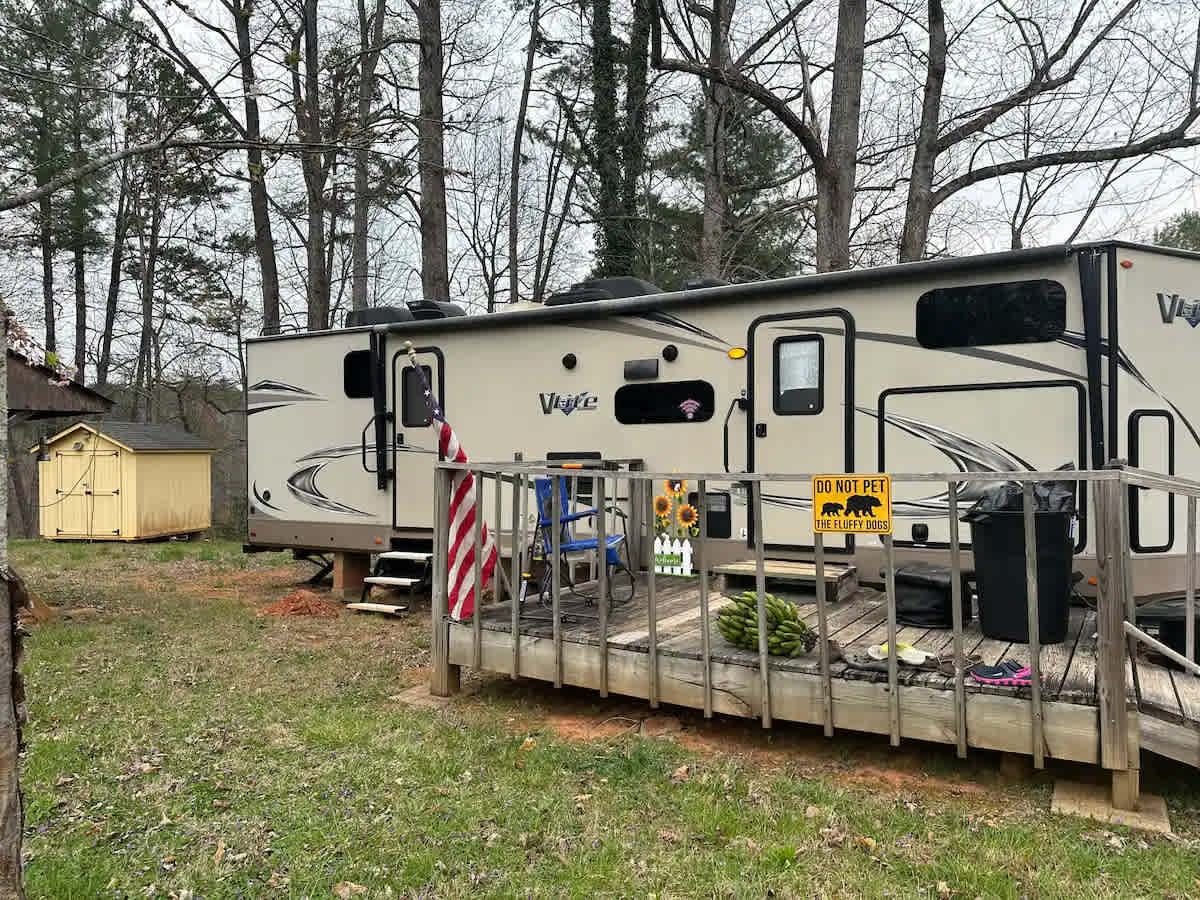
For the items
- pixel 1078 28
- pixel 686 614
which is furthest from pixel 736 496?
pixel 1078 28

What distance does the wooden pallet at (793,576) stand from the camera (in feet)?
18.0

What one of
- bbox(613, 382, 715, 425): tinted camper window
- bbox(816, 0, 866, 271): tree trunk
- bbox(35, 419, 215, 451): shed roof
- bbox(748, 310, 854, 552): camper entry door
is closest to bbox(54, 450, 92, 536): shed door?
bbox(35, 419, 215, 451): shed roof

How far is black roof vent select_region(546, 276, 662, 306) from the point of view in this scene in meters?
7.25

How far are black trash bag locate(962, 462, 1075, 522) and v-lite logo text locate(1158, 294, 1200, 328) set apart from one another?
160cm

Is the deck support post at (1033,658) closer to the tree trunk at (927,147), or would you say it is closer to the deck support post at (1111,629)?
the deck support post at (1111,629)

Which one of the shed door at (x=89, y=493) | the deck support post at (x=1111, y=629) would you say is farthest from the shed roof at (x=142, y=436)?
the deck support post at (x=1111, y=629)

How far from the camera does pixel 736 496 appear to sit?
650 cm

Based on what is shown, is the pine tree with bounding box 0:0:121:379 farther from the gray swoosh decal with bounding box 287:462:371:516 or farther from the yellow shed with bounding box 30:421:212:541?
the gray swoosh decal with bounding box 287:462:371:516

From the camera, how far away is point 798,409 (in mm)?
6168

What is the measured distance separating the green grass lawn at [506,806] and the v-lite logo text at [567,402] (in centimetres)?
262

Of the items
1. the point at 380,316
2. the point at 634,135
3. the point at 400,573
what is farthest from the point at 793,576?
the point at 634,135

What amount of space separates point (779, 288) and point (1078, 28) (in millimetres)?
9068

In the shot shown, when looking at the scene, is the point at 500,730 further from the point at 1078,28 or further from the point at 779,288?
the point at 1078,28

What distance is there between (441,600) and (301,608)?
3.90 m
